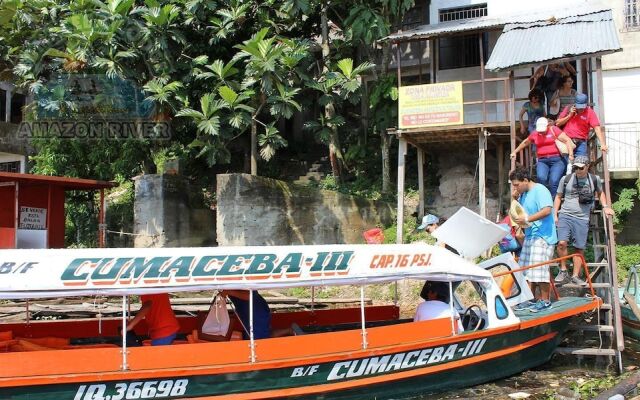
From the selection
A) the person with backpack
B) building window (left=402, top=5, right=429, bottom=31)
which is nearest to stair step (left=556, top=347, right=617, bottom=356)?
the person with backpack

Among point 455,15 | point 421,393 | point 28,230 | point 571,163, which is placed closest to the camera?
point 421,393

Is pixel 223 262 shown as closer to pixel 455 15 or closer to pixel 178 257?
pixel 178 257

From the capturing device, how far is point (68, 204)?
1969 centimetres

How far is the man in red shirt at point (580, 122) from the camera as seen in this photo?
9.17 meters

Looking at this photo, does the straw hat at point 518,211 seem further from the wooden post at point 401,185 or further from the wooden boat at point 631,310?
the wooden post at point 401,185

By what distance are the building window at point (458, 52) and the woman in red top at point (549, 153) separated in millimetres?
8383

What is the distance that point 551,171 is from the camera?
9.39 m

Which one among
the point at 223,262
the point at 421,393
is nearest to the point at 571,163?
the point at 421,393

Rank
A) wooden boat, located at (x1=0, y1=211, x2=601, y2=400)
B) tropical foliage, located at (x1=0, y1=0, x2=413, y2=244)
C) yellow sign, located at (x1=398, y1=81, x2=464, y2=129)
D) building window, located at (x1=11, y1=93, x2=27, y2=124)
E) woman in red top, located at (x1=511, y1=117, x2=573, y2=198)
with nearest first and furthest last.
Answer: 1. wooden boat, located at (x1=0, y1=211, x2=601, y2=400)
2. woman in red top, located at (x1=511, y1=117, x2=573, y2=198)
3. yellow sign, located at (x1=398, y1=81, x2=464, y2=129)
4. tropical foliage, located at (x1=0, y1=0, x2=413, y2=244)
5. building window, located at (x1=11, y1=93, x2=27, y2=124)

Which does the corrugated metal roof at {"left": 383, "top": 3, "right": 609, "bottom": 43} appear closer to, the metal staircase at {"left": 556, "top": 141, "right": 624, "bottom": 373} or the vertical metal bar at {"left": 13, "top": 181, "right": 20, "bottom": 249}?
the metal staircase at {"left": 556, "top": 141, "right": 624, "bottom": 373}

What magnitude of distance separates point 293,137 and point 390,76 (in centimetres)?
681

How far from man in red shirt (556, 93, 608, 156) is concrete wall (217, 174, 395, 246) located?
739 cm

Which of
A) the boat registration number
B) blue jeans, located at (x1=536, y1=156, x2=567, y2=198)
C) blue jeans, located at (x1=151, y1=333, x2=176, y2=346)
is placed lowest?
the boat registration number

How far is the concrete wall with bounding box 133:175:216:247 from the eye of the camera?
53.9ft
